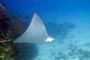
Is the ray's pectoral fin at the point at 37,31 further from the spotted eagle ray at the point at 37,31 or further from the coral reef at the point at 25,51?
the coral reef at the point at 25,51

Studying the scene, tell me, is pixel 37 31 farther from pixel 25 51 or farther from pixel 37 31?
pixel 25 51

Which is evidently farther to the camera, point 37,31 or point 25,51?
point 25,51

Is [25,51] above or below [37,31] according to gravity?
above

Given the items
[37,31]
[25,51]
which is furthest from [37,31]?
[25,51]

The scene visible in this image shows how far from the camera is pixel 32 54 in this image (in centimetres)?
1258

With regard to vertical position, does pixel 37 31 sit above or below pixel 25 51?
below

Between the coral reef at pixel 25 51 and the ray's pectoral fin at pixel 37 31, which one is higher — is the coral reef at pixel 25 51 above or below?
above

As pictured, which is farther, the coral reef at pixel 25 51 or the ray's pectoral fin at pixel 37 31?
the coral reef at pixel 25 51

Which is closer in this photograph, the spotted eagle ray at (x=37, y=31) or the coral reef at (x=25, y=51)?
the spotted eagle ray at (x=37, y=31)

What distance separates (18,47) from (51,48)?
7.61 meters

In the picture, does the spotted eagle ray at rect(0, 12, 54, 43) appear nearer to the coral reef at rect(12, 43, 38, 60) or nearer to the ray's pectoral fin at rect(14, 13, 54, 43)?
the ray's pectoral fin at rect(14, 13, 54, 43)

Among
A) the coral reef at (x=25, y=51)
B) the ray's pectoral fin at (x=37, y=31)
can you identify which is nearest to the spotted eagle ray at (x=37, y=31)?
the ray's pectoral fin at (x=37, y=31)

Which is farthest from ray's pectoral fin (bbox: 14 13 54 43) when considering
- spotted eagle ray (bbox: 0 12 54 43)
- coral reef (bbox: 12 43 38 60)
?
coral reef (bbox: 12 43 38 60)

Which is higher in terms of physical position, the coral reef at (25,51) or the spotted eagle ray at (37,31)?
the coral reef at (25,51)
